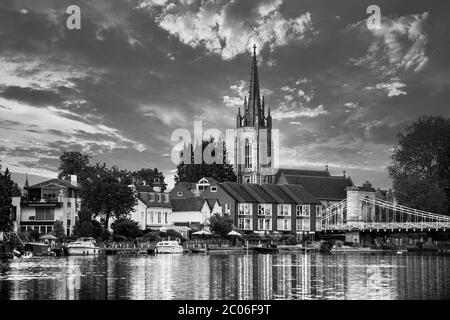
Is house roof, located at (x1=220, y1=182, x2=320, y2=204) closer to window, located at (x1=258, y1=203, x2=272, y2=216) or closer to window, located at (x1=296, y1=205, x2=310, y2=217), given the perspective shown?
window, located at (x1=258, y1=203, x2=272, y2=216)

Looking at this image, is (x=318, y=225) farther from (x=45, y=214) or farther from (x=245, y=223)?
(x=45, y=214)

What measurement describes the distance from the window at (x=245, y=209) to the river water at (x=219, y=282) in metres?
75.7

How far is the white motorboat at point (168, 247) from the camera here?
4815 inches

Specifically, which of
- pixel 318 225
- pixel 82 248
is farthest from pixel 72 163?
pixel 82 248

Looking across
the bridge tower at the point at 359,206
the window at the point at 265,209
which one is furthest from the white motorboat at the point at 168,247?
the bridge tower at the point at 359,206

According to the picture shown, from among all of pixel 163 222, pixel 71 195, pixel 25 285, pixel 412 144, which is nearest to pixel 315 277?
pixel 25 285

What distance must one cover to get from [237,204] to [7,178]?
188 feet

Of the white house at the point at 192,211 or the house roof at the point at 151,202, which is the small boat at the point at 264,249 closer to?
the white house at the point at 192,211

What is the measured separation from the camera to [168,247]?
123 metres

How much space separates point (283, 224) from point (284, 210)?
2.75 meters


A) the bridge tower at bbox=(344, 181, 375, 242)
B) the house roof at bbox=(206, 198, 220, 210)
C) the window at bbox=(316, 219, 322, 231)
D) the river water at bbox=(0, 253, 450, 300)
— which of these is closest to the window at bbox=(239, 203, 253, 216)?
the house roof at bbox=(206, 198, 220, 210)

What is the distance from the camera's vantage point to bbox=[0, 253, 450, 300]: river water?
54.4 meters

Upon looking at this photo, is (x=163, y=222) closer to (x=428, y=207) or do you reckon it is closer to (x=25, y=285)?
(x=428, y=207)

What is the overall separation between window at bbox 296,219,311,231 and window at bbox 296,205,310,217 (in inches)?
46.7
